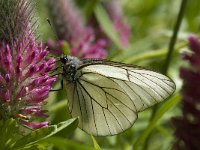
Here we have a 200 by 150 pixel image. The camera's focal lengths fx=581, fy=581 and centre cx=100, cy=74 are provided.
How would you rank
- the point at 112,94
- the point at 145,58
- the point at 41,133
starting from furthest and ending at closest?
the point at 145,58
the point at 112,94
the point at 41,133

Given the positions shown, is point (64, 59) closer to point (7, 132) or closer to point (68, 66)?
point (68, 66)

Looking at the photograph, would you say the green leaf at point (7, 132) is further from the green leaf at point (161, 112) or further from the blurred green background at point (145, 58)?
the green leaf at point (161, 112)

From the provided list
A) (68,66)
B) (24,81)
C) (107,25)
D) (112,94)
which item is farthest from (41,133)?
(107,25)

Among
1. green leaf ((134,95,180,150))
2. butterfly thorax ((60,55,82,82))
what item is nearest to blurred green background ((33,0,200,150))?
green leaf ((134,95,180,150))

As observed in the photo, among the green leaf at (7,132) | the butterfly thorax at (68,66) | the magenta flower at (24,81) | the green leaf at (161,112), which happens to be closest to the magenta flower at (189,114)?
the green leaf at (161,112)

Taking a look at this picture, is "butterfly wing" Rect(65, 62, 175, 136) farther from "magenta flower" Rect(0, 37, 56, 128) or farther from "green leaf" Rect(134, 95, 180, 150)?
"magenta flower" Rect(0, 37, 56, 128)

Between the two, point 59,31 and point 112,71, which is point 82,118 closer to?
point 112,71
